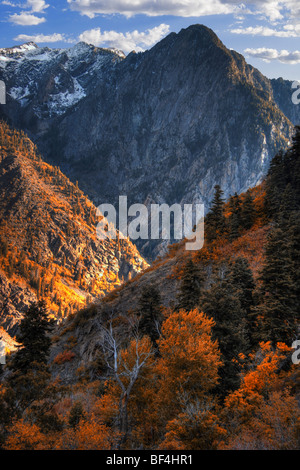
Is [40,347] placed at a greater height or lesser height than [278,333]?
lesser

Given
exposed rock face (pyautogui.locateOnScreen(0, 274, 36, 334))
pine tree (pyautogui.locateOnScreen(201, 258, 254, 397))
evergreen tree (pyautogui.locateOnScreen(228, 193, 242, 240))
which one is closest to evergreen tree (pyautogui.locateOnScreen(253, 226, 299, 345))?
pine tree (pyautogui.locateOnScreen(201, 258, 254, 397))

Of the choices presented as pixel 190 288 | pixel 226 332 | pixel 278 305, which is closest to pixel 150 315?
pixel 190 288

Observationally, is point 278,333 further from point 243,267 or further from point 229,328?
point 243,267

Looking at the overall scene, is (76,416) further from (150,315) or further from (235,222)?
(235,222)

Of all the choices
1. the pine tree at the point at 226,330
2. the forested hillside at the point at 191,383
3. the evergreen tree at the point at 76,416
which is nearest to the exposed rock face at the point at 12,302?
the forested hillside at the point at 191,383

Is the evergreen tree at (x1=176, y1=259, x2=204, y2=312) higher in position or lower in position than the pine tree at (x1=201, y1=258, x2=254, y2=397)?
higher

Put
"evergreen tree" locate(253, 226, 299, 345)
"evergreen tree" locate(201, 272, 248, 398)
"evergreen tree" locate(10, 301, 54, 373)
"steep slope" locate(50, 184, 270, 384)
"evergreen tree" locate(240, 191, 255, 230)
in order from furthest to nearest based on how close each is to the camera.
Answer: "evergreen tree" locate(240, 191, 255, 230) → "steep slope" locate(50, 184, 270, 384) → "evergreen tree" locate(10, 301, 54, 373) → "evergreen tree" locate(253, 226, 299, 345) → "evergreen tree" locate(201, 272, 248, 398)

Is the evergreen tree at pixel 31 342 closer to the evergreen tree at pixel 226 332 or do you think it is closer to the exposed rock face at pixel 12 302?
the evergreen tree at pixel 226 332

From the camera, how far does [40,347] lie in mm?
29047

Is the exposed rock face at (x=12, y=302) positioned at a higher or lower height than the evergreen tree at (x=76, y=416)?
higher

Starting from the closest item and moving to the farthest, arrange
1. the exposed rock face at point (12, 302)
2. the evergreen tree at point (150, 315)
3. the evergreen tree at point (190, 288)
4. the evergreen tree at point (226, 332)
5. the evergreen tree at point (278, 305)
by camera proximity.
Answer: the evergreen tree at point (226, 332), the evergreen tree at point (278, 305), the evergreen tree at point (190, 288), the evergreen tree at point (150, 315), the exposed rock face at point (12, 302)

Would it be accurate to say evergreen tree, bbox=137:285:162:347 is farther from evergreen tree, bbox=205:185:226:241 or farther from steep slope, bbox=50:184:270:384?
evergreen tree, bbox=205:185:226:241
